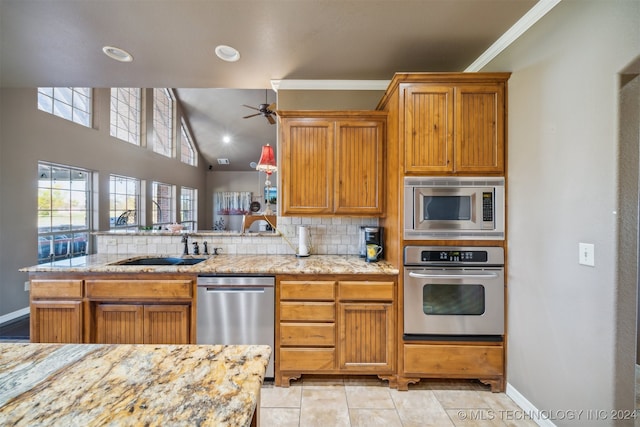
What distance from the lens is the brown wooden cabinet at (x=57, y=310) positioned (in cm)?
214

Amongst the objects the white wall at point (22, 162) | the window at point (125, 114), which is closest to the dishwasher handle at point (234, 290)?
the white wall at point (22, 162)

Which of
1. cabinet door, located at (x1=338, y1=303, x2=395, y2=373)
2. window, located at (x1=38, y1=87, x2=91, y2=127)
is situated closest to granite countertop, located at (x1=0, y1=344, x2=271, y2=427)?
cabinet door, located at (x1=338, y1=303, x2=395, y2=373)

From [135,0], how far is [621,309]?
3330mm

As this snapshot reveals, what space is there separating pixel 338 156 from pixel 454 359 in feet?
6.29

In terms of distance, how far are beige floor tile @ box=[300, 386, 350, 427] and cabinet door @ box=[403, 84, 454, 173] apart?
1.82 m

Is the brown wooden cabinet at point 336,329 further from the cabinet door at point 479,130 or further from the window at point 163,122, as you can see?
the window at point 163,122

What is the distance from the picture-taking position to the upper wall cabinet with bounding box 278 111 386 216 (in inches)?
96.5

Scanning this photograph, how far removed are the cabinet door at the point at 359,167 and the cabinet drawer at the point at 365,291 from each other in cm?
66

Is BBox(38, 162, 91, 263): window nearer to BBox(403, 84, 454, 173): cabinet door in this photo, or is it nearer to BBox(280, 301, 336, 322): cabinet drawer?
BBox(280, 301, 336, 322): cabinet drawer

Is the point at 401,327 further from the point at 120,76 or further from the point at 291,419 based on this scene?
the point at 120,76

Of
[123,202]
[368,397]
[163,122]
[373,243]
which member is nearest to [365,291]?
[373,243]

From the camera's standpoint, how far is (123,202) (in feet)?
18.3

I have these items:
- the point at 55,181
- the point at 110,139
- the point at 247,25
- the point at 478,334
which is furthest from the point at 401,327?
the point at 110,139

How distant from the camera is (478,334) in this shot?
2064 millimetres
